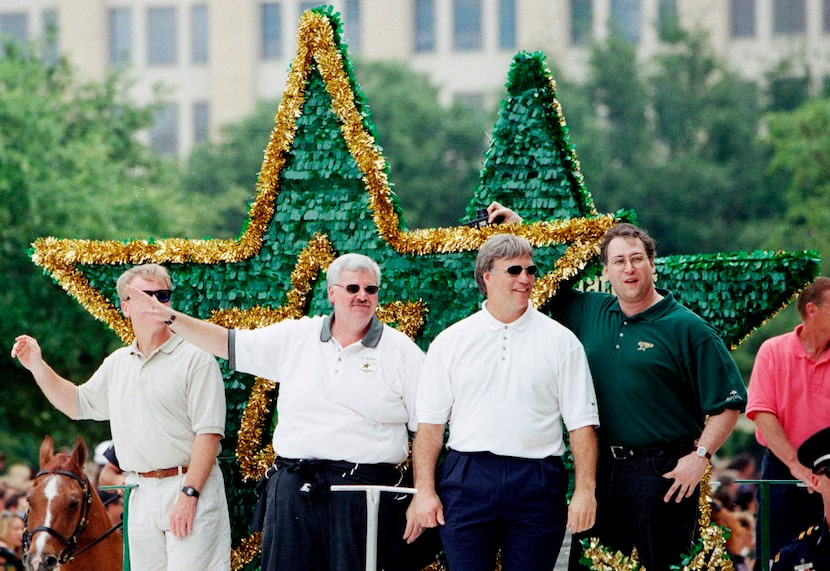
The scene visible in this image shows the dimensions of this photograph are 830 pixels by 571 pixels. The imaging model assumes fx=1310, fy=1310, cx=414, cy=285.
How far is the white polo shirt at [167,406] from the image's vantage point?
20.3 feet

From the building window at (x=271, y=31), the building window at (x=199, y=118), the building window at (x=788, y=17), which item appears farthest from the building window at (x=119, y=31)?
the building window at (x=788, y=17)

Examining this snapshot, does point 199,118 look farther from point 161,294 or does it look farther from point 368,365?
point 368,365

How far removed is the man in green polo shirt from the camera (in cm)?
539

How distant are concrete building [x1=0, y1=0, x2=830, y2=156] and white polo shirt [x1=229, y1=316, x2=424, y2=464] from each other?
40.0 meters

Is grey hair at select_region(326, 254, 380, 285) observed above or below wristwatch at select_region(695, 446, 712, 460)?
above

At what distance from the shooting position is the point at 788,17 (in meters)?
48.2

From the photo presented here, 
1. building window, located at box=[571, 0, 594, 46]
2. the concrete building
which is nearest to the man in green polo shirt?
the concrete building

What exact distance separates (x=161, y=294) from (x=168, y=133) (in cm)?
4825

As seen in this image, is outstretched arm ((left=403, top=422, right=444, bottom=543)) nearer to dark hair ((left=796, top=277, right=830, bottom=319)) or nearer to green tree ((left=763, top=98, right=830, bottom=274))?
dark hair ((left=796, top=277, right=830, bottom=319))

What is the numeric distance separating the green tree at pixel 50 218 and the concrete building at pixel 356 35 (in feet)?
77.7

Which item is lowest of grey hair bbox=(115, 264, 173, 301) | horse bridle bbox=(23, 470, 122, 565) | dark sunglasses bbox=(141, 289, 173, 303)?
horse bridle bbox=(23, 470, 122, 565)

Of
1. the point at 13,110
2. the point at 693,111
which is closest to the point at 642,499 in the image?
the point at 13,110

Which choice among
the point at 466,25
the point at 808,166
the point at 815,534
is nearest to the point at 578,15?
the point at 466,25

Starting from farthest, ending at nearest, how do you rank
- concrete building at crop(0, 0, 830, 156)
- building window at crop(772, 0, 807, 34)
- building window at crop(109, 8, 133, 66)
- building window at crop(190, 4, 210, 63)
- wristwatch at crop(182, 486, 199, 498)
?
building window at crop(109, 8, 133, 66), building window at crop(190, 4, 210, 63), concrete building at crop(0, 0, 830, 156), building window at crop(772, 0, 807, 34), wristwatch at crop(182, 486, 199, 498)
